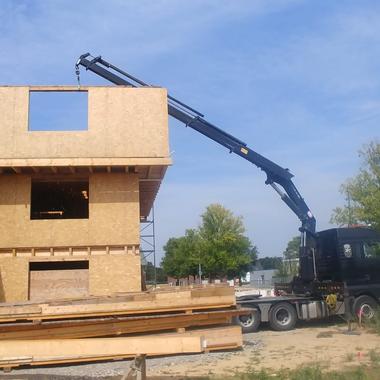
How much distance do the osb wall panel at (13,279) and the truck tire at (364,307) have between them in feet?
36.7

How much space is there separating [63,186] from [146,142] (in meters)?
3.93

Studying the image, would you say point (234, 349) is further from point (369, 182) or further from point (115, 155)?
point (369, 182)

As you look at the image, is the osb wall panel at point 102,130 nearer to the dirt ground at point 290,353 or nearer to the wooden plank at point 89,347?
the dirt ground at point 290,353

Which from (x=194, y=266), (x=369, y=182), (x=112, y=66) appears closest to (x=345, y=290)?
(x=369, y=182)

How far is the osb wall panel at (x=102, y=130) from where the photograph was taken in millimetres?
15633

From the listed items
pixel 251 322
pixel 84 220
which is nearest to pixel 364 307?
pixel 251 322

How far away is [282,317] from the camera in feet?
64.1

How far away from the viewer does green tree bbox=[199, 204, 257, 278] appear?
48125mm

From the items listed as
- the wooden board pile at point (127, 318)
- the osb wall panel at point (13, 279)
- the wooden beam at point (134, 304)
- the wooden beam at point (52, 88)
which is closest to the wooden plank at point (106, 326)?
the wooden board pile at point (127, 318)

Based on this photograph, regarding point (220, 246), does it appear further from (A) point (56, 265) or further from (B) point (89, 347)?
(B) point (89, 347)

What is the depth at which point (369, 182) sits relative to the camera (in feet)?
71.3

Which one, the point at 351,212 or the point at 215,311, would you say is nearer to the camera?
the point at 215,311

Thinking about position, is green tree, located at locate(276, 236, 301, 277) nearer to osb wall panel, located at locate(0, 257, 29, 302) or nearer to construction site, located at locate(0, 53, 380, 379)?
construction site, located at locate(0, 53, 380, 379)

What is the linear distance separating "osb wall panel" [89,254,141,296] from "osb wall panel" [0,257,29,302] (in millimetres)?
1806
